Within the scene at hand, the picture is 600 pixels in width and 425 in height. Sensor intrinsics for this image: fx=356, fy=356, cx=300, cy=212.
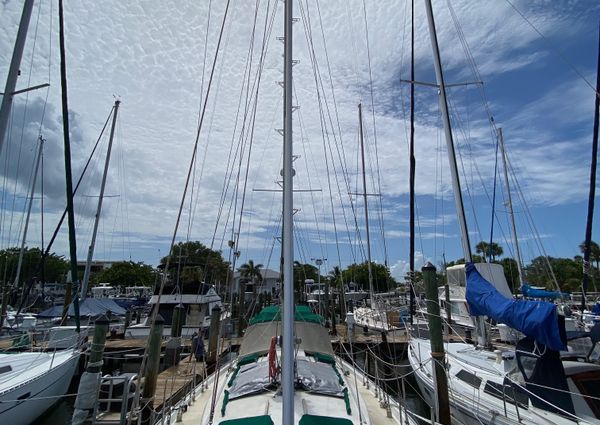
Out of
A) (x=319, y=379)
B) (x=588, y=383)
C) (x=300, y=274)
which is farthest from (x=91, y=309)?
(x=300, y=274)

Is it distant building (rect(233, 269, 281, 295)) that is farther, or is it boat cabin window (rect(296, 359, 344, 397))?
distant building (rect(233, 269, 281, 295))

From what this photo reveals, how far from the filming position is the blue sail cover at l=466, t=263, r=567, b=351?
6113mm

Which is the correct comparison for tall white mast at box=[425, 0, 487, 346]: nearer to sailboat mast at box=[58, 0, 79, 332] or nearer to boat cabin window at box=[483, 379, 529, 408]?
boat cabin window at box=[483, 379, 529, 408]

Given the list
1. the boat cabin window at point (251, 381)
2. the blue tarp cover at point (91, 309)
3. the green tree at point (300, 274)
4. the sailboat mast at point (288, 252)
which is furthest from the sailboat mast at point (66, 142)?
the green tree at point (300, 274)

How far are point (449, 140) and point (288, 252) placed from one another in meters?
8.26

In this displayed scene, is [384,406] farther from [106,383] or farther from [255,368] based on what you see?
[106,383]

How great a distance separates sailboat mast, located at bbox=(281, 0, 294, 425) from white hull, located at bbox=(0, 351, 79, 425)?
6349mm

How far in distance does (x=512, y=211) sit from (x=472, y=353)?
53.8 feet

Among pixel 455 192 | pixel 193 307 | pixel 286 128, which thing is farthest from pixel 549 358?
pixel 193 307

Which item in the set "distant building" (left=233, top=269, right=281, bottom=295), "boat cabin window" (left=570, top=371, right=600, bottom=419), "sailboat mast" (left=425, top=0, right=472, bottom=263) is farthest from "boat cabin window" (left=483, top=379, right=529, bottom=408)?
"distant building" (left=233, top=269, right=281, bottom=295)

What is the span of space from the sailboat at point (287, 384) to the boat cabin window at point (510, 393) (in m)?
2.18

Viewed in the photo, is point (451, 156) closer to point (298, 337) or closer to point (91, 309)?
point (298, 337)

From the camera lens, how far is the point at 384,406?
661 cm

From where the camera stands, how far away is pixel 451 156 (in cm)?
1041
